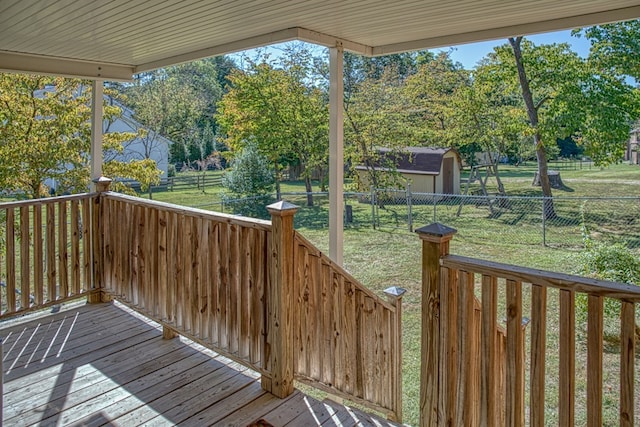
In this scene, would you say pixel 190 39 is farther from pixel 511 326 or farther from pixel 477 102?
pixel 477 102

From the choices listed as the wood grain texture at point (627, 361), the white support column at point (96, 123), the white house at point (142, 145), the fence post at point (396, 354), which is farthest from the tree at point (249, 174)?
the wood grain texture at point (627, 361)

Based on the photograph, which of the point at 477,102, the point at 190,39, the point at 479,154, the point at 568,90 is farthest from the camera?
the point at 479,154

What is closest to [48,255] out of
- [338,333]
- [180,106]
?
[338,333]

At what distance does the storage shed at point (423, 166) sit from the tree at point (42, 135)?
6374 millimetres

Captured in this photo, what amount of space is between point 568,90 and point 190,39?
865cm

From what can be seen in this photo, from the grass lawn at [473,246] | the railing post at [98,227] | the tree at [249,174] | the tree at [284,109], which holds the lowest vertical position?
the grass lawn at [473,246]

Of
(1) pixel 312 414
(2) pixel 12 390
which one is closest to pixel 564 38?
(1) pixel 312 414

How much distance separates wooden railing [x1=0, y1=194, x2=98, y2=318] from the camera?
3.45m

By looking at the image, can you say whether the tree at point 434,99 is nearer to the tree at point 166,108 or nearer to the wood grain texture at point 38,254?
the tree at point 166,108

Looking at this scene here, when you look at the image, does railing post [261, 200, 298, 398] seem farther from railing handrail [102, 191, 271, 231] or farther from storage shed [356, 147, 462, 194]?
storage shed [356, 147, 462, 194]

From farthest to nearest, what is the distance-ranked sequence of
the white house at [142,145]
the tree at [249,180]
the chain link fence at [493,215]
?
the white house at [142,145], the tree at [249,180], the chain link fence at [493,215]

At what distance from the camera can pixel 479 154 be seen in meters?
12.6

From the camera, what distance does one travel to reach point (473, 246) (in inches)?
352

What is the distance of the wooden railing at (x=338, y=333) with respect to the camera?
2555 mm
